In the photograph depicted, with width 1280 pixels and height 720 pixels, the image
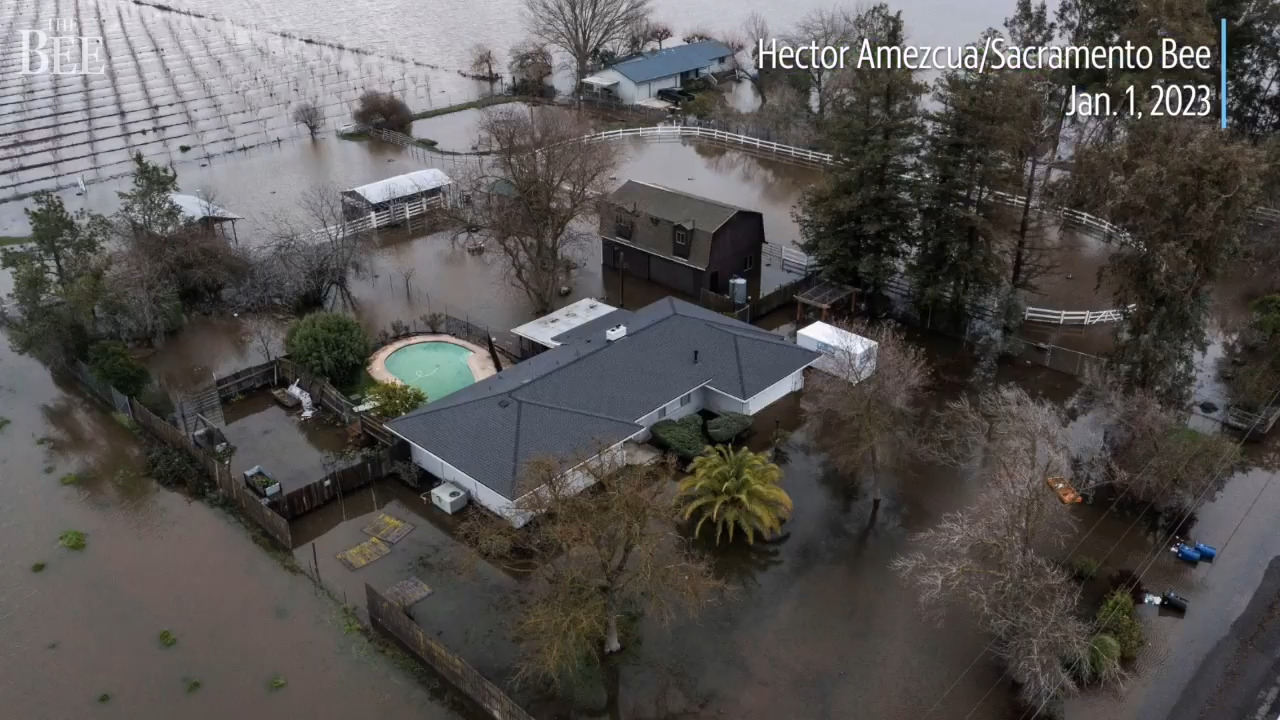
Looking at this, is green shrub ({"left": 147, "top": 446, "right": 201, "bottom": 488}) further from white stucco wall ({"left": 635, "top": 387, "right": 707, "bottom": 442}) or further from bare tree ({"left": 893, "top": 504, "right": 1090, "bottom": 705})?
bare tree ({"left": 893, "top": 504, "right": 1090, "bottom": 705})

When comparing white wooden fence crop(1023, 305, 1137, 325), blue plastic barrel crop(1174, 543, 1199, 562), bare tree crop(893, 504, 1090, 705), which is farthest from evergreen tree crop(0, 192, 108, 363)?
white wooden fence crop(1023, 305, 1137, 325)

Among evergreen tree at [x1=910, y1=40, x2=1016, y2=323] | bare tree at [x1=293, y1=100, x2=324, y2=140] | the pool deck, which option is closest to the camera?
the pool deck

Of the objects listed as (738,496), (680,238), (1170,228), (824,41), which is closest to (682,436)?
(738,496)

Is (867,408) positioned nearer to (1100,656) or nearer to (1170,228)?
(1100,656)

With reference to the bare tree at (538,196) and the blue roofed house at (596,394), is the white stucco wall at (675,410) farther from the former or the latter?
the bare tree at (538,196)

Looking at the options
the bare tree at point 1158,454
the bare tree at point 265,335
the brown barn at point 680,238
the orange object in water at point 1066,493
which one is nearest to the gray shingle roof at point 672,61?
the brown barn at point 680,238

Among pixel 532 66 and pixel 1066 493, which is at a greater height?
pixel 532 66
